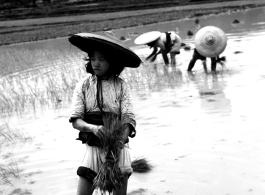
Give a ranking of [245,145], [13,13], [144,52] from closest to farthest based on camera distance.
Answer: [245,145] → [144,52] → [13,13]

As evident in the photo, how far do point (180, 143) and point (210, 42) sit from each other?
3.92 meters

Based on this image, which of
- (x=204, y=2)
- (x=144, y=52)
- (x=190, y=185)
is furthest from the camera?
(x=204, y=2)

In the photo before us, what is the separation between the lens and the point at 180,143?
180 inches

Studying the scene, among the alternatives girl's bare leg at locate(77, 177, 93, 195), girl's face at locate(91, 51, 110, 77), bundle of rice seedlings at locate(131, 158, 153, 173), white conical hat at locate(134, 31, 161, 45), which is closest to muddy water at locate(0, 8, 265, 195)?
bundle of rice seedlings at locate(131, 158, 153, 173)

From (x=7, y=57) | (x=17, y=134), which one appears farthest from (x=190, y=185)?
(x=7, y=57)

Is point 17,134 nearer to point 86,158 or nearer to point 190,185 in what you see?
point 190,185

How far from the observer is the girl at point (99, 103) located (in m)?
2.76

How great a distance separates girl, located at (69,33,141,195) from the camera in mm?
2760

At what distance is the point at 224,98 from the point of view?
6293 mm

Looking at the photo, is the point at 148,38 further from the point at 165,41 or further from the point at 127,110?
the point at 127,110

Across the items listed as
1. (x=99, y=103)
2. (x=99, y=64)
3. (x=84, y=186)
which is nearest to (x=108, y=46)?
(x=99, y=64)

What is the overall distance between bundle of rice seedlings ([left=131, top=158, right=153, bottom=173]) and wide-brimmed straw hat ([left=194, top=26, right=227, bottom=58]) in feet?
14.7

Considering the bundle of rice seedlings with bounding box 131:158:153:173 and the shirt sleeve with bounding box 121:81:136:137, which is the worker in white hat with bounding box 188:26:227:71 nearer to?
the bundle of rice seedlings with bounding box 131:158:153:173

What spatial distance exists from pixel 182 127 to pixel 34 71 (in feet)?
20.2
